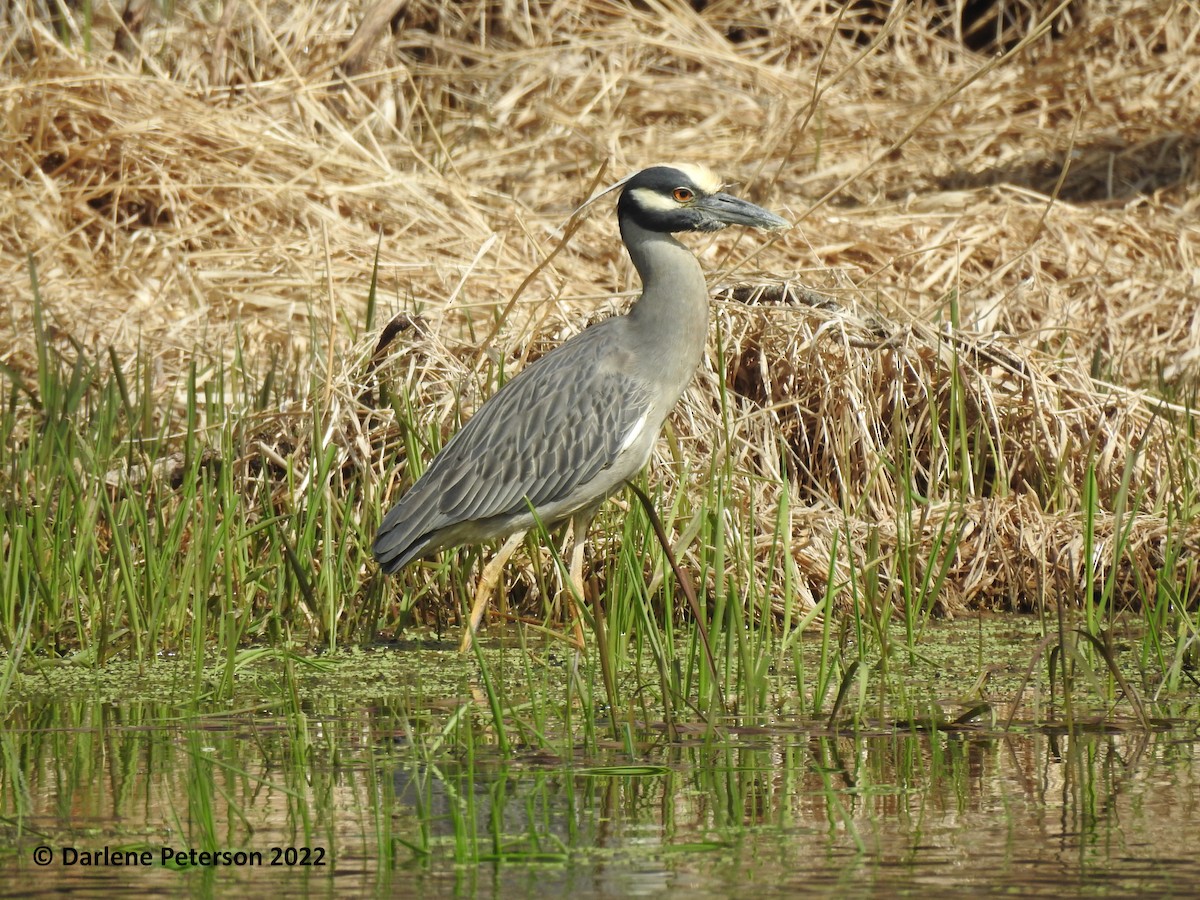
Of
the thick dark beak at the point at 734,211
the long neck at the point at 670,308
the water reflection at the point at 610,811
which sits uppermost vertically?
the thick dark beak at the point at 734,211

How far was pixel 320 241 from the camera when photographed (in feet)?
28.6

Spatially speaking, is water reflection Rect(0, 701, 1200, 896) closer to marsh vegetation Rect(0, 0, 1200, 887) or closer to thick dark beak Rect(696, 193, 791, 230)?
marsh vegetation Rect(0, 0, 1200, 887)

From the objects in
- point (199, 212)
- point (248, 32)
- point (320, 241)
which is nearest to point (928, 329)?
point (320, 241)

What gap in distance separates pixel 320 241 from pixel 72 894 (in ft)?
20.4

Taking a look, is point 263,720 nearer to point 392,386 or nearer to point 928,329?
point 392,386

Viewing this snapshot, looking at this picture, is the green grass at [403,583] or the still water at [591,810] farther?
the green grass at [403,583]

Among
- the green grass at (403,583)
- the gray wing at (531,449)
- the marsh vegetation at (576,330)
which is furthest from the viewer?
the gray wing at (531,449)

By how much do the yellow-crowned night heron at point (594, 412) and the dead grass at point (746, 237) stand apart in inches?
17.5

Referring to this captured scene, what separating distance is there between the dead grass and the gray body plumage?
17.5 inches

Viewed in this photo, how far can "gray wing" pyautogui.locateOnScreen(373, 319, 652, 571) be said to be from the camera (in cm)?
550

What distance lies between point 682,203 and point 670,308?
342mm

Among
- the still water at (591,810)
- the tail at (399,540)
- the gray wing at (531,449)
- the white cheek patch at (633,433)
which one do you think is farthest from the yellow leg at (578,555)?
the still water at (591,810)

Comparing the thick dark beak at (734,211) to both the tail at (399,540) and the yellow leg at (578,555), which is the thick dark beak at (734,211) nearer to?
the yellow leg at (578,555)

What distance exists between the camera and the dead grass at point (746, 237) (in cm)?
635
